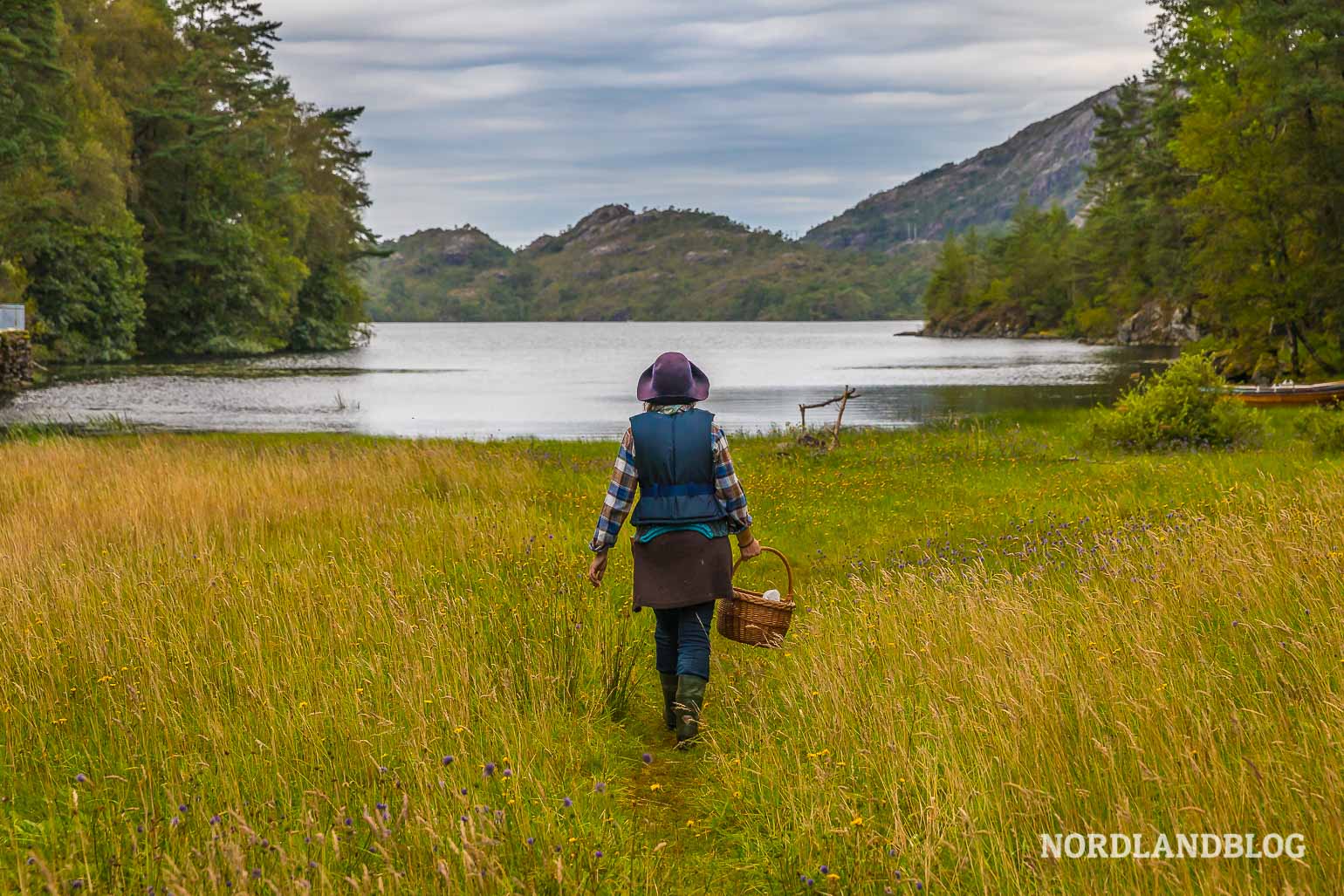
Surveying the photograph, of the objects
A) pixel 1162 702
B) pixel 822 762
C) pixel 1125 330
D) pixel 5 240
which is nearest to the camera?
pixel 1162 702

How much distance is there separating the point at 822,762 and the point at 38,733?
3.89m

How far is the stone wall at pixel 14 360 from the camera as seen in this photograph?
150 feet

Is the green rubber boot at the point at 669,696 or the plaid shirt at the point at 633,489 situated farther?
the green rubber boot at the point at 669,696

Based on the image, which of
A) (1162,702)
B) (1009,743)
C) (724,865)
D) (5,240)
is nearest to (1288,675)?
(1162,702)

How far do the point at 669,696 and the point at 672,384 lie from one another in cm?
202

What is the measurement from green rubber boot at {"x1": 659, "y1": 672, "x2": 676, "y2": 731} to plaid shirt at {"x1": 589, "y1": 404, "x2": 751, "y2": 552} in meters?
0.97

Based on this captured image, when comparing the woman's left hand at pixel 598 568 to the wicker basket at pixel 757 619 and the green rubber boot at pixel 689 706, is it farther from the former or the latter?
the wicker basket at pixel 757 619

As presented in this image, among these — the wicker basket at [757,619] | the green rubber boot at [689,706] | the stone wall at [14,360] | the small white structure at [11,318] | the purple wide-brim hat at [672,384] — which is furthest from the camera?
the small white structure at [11,318]

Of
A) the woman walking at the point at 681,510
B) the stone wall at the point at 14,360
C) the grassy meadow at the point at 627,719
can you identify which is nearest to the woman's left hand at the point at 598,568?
the woman walking at the point at 681,510

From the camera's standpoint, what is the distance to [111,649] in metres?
6.63

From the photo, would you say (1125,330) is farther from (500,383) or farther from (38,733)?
(38,733)

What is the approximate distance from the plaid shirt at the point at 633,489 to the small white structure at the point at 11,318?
164ft

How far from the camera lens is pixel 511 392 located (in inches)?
2089

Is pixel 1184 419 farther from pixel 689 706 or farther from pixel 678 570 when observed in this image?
pixel 678 570
